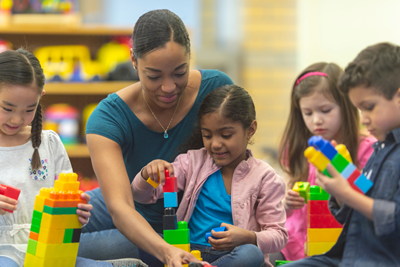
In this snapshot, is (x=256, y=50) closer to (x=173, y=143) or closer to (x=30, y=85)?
(x=173, y=143)

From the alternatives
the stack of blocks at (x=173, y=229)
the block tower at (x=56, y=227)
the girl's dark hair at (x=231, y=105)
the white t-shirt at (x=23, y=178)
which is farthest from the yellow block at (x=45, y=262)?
the girl's dark hair at (x=231, y=105)

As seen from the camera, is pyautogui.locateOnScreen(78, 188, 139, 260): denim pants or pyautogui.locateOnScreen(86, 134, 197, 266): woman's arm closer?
pyautogui.locateOnScreen(86, 134, 197, 266): woman's arm

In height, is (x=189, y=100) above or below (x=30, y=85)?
below

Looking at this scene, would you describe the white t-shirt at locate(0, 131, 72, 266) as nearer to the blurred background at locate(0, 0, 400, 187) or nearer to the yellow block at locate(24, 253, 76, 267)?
the yellow block at locate(24, 253, 76, 267)

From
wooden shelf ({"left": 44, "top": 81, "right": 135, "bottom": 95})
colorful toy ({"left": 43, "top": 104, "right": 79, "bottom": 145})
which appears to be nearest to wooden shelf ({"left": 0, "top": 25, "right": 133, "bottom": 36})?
wooden shelf ({"left": 44, "top": 81, "right": 135, "bottom": 95})

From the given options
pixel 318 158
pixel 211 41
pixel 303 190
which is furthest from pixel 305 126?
pixel 211 41

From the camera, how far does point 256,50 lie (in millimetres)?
4477

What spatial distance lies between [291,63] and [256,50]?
0.38 metres

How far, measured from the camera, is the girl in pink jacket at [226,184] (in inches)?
58.0

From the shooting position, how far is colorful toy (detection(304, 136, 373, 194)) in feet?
3.56

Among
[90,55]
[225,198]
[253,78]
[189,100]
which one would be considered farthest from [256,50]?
[225,198]

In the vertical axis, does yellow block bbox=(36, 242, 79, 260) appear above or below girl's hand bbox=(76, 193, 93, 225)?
below

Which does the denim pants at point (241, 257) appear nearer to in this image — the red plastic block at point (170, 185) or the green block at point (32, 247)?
the red plastic block at point (170, 185)

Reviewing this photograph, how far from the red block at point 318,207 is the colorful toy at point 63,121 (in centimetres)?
252
